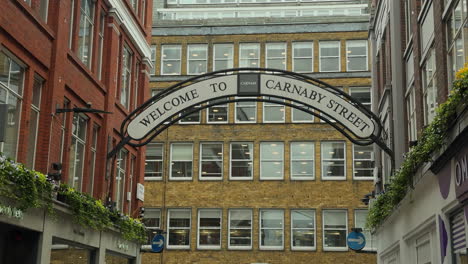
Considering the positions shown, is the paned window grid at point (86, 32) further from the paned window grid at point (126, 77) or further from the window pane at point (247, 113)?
the window pane at point (247, 113)

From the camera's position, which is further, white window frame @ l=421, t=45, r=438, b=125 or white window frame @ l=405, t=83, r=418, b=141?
white window frame @ l=405, t=83, r=418, b=141

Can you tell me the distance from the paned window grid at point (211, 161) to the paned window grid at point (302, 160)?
13.8 feet

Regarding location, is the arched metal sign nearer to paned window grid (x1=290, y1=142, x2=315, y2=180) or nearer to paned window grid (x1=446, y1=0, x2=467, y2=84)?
paned window grid (x1=446, y1=0, x2=467, y2=84)

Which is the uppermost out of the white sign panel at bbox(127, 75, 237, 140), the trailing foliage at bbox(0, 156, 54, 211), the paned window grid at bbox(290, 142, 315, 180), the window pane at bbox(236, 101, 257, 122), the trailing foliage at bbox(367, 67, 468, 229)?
the window pane at bbox(236, 101, 257, 122)

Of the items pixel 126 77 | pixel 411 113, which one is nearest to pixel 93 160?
pixel 126 77

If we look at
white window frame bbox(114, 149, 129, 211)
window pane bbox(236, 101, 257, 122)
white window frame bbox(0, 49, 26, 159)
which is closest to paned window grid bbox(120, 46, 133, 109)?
white window frame bbox(114, 149, 129, 211)

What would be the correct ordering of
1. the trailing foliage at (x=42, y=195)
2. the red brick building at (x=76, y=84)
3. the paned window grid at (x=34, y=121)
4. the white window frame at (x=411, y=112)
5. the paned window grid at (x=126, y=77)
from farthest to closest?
the paned window grid at (x=126, y=77) → the white window frame at (x=411, y=112) → the paned window grid at (x=34, y=121) → the red brick building at (x=76, y=84) → the trailing foliage at (x=42, y=195)

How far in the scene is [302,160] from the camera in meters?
42.5

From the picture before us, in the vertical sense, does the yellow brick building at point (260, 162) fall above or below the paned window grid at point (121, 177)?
above

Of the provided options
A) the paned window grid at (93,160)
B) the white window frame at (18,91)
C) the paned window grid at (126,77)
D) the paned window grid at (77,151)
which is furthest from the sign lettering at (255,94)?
the paned window grid at (126,77)

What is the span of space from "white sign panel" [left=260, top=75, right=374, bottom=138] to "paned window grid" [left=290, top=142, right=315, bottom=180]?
2488cm

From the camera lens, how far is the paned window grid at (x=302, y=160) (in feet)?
139

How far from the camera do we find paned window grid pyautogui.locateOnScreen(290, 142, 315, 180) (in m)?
42.3

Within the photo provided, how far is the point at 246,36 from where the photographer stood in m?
44.6
